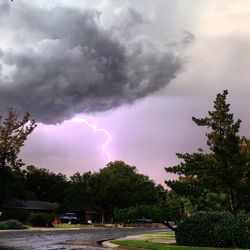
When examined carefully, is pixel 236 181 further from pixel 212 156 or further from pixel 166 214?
pixel 166 214

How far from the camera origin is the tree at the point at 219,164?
1260 inches

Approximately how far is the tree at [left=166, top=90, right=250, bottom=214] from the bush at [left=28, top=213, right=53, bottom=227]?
3795 centimetres

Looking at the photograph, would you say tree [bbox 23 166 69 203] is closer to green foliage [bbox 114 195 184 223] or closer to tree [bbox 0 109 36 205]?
tree [bbox 0 109 36 205]

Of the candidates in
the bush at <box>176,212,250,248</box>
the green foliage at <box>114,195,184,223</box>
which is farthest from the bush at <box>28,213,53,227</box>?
the bush at <box>176,212,250,248</box>

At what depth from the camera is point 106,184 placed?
11025 centimetres

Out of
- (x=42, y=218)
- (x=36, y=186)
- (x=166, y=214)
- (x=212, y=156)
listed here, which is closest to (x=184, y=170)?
(x=212, y=156)

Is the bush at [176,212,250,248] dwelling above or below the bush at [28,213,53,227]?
below

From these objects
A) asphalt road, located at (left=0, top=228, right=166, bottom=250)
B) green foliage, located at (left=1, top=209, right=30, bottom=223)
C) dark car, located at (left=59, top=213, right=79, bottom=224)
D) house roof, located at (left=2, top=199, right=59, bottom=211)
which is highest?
house roof, located at (left=2, top=199, right=59, bottom=211)

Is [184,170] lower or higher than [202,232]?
higher

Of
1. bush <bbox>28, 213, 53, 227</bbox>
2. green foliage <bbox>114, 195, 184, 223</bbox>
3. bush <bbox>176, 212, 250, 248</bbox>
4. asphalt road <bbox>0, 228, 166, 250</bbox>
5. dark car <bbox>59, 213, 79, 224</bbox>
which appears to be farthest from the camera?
dark car <bbox>59, 213, 79, 224</bbox>

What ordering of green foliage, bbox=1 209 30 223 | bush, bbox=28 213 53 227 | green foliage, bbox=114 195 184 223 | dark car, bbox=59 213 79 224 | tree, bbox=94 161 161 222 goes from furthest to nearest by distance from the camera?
tree, bbox=94 161 161 222 → dark car, bbox=59 213 79 224 → green foliage, bbox=1 209 30 223 → bush, bbox=28 213 53 227 → green foliage, bbox=114 195 184 223

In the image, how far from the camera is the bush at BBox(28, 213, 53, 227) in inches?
2689

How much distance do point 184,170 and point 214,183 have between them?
2210mm

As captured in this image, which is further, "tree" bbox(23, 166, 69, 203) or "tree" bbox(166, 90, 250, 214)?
"tree" bbox(23, 166, 69, 203)
